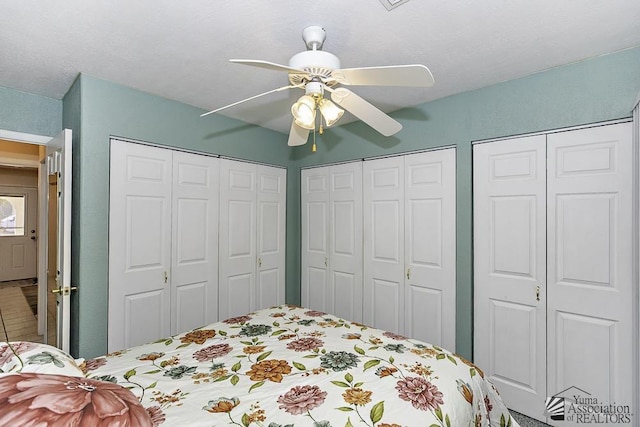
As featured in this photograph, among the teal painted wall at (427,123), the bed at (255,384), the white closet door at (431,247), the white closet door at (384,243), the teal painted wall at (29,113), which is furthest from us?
the white closet door at (384,243)

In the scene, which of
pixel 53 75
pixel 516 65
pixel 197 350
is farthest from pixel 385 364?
pixel 53 75

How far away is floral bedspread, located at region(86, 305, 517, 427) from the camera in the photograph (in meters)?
1.17

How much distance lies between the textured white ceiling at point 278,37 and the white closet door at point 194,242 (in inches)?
33.8

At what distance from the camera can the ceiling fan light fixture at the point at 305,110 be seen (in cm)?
164

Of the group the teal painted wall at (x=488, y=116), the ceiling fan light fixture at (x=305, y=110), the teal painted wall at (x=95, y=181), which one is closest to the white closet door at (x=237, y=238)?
the teal painted wall at (x=95, y=181)

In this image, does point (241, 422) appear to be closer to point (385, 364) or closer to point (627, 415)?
point (385, 364)

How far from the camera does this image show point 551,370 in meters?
2.23

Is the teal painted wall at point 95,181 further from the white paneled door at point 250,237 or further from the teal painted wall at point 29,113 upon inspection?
the white paneled door at point 250,237

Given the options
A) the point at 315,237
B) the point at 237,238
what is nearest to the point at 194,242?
the point at 237,238

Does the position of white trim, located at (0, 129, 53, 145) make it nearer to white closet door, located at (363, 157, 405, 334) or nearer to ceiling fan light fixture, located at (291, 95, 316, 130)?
ceiling fan light fixture, located at (291, 95, 316, 130)

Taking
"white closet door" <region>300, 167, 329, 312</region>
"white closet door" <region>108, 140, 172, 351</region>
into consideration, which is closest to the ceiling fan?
"white closet door" <region>108, 140, 172, 351</region>

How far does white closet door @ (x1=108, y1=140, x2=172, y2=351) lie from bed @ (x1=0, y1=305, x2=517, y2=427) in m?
0.99

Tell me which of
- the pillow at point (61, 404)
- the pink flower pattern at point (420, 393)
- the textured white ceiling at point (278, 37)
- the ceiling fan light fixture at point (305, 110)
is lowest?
the pink flower pattern at point (420, 393)

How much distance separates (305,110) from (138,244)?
1.92 metres
